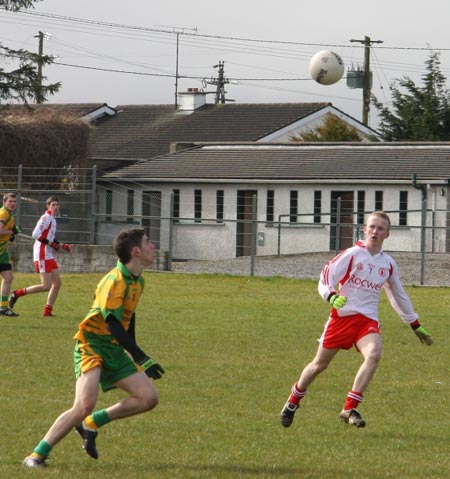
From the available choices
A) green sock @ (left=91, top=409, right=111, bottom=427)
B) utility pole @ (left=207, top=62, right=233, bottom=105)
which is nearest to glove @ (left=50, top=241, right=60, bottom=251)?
green sock @ (left=91, top=409, right=111, bottom=427)

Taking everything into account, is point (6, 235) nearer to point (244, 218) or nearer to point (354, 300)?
point (354, 300)

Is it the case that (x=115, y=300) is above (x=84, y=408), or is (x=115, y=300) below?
above

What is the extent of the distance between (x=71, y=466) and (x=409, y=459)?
2.42 m

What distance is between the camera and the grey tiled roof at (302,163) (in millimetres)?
42438

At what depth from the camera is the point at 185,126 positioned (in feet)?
196

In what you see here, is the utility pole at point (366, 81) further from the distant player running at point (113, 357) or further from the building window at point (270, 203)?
the distant player running at point (113, 357)

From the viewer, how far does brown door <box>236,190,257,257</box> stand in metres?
43.1

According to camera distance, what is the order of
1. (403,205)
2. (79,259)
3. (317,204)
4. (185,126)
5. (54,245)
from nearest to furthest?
1. (54,245)
2. (79,259)
3. (403,205)
4. (317,204)
5. (185,126)

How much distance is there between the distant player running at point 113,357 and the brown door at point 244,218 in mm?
33919

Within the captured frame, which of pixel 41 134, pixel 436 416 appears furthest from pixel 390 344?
pixel 41 134

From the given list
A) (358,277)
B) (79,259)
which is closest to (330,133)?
(79,259)

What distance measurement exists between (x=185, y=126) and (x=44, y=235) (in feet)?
132

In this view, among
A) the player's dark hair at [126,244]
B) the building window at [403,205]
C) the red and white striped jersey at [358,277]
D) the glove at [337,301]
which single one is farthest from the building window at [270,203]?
the player's dark hair at [126,244]

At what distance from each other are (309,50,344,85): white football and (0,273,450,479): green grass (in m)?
26.9
